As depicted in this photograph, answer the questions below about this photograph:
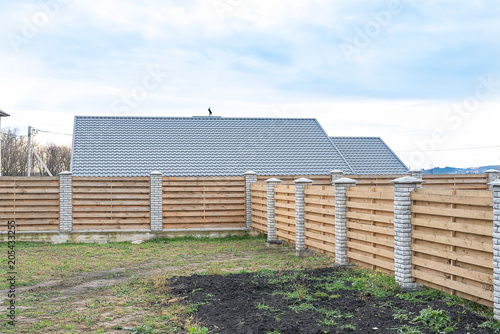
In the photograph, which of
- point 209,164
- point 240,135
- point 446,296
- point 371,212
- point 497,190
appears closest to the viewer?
point 497,190

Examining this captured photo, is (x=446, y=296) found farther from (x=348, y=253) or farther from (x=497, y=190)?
(x=348, y=253)

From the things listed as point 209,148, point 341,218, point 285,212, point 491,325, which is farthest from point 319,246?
point 209,148

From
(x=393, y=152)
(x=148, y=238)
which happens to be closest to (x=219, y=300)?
(x=148, y=238)

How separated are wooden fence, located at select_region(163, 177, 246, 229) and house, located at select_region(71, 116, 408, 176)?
353 cm

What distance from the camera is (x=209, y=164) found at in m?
19.7

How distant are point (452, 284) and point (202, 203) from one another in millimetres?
10005

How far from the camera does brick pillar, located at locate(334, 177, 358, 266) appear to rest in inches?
376

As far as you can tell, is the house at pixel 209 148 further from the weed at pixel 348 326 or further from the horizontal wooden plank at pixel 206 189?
the weed at pixel 348 326

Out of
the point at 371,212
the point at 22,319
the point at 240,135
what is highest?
the point at 240,135

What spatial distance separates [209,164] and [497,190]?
48.5ft

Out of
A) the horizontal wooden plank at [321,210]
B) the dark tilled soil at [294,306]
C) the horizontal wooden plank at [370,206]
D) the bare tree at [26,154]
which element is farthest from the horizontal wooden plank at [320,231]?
the bare tree at [26,154]

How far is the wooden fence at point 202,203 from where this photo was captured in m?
15.5

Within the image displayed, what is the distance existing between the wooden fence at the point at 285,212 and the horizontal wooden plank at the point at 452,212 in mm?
5290

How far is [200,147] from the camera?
20.6 m
